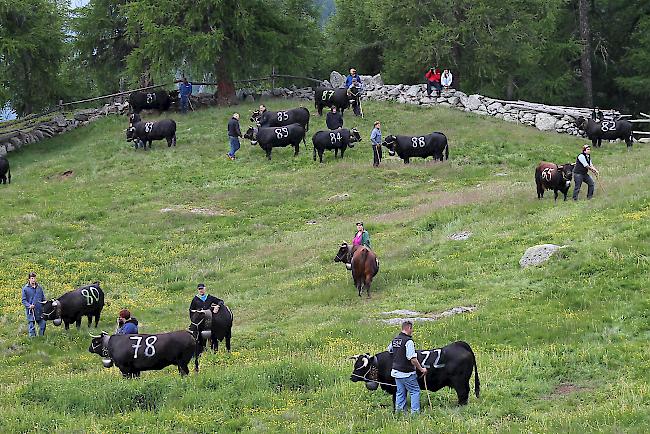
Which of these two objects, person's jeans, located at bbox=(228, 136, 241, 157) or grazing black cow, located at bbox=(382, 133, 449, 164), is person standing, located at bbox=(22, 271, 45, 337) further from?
grazing black cow, located at bbox=(382, 133, 449, 164)

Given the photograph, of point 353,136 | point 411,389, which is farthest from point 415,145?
point 411,389

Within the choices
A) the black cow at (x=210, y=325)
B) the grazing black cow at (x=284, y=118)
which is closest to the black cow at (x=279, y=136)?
the grazing black cow at (x=284, y=118)

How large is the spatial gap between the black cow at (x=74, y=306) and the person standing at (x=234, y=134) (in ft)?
55.7

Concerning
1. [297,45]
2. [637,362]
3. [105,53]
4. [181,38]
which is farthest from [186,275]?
[105,53]

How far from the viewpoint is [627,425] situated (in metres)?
12.3

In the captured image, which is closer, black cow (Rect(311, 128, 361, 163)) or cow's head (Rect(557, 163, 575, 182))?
cow's head (Rect(557, 163, 575, 182))

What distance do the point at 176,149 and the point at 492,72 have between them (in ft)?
65.7

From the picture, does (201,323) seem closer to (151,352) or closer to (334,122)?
(151,352)

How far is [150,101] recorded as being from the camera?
48.7m

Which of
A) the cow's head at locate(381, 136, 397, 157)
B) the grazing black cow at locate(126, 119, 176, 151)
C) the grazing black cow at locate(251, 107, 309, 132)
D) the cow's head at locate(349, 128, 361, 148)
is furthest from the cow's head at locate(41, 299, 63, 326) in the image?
the grazing black cow at locate(126, 119, 176, 151)

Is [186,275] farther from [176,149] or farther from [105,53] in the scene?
[105,53]

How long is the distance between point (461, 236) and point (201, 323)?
9973 mm

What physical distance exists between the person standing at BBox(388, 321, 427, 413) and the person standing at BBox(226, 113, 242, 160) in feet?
83.1

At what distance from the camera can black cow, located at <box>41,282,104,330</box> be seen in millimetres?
21578
